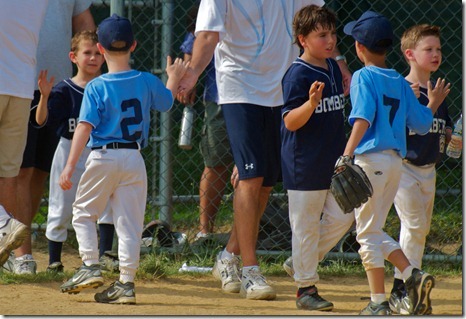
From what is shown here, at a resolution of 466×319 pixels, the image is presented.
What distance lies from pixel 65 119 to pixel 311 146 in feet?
5.55

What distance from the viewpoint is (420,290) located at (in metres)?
4.71

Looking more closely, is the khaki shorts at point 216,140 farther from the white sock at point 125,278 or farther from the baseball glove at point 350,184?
the baseball glove at point 350,184

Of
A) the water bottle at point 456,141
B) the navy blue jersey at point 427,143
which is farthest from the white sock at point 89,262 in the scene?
the water bottle at point 456,141

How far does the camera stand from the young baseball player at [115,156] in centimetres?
511

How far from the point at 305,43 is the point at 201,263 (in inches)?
73.1

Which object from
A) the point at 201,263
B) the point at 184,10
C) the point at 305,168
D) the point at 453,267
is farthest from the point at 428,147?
the point at 184,10

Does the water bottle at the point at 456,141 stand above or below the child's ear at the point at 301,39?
below

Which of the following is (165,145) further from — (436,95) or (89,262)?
(436,95)

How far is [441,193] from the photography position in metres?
7.14

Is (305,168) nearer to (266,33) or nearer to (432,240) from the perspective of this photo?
(266,33)

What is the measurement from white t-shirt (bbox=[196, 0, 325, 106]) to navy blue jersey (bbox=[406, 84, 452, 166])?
30.0 inches

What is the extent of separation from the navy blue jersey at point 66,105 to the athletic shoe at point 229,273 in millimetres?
1203

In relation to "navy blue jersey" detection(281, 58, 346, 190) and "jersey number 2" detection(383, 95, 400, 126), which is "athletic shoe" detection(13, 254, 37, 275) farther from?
"jersey number 2" detection(383, 95, 400, 126)

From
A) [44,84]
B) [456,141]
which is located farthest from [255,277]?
[44,84]
